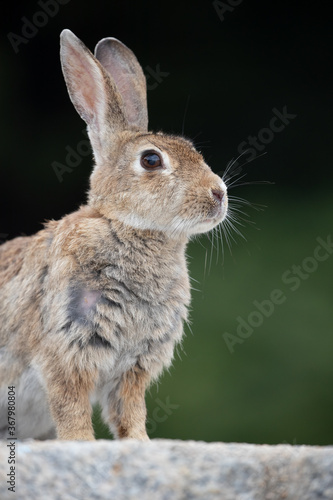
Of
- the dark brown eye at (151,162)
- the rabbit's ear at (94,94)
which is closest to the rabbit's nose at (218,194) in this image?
the dark brown eye at (151,162)

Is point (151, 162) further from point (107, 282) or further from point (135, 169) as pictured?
point (107, 282)

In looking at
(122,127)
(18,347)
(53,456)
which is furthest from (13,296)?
(53,456)

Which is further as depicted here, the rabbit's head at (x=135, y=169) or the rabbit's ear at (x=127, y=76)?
the rabbit's ear at (x=127, y=76)

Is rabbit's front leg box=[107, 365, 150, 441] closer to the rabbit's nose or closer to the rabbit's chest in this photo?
the rabbit's chest

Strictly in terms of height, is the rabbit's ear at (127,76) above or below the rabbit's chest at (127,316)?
above

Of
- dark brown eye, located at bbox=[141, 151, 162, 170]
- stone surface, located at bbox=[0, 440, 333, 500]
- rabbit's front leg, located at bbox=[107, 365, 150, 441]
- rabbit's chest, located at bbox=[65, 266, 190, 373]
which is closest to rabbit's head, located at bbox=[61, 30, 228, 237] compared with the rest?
dark brown eye, located at bbox=[141, 151, 162, 170]

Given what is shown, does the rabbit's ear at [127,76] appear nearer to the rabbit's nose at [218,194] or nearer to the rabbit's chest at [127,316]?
the rabbit's nose at [218,194]

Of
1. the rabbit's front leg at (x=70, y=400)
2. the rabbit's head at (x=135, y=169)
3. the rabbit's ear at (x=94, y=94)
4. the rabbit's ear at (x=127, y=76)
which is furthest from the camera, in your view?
the rabbit's ear at (x=127, y=76)
